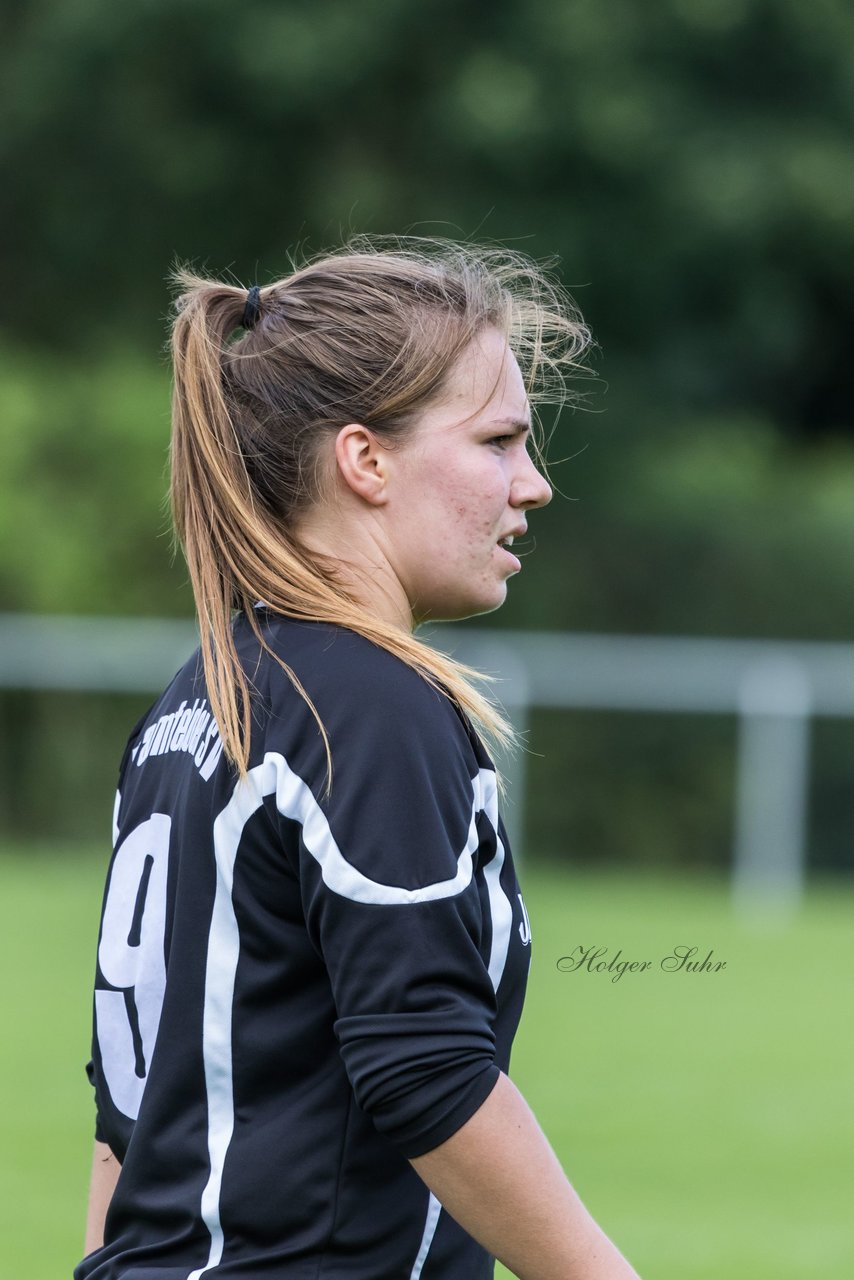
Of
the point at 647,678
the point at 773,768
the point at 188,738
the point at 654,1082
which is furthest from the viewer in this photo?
the point at 647,678

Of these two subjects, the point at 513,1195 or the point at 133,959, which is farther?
the point at 133,959

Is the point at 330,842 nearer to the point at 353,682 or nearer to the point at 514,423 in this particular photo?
the point at 353,682

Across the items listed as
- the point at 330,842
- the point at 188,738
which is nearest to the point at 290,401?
the point at 188,738

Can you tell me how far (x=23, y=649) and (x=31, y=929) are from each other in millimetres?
4115

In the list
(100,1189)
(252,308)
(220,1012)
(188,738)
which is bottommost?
(100,1189)

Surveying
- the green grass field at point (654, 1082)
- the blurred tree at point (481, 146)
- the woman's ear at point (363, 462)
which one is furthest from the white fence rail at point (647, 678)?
the woman's ear at point (363, 462)

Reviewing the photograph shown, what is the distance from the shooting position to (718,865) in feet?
46.7

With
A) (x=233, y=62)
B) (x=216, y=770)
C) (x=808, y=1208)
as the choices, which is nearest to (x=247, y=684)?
(x=216, y=770)

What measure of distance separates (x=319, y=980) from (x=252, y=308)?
771 mm

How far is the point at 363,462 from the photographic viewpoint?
71.8 inches

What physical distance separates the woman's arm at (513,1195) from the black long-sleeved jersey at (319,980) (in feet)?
0.07

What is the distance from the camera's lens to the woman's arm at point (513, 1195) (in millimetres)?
1568

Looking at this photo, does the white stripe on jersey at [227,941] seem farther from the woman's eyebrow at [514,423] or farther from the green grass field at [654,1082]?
the green grass field at [654,1082]

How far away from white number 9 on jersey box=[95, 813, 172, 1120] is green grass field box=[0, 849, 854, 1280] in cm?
276
